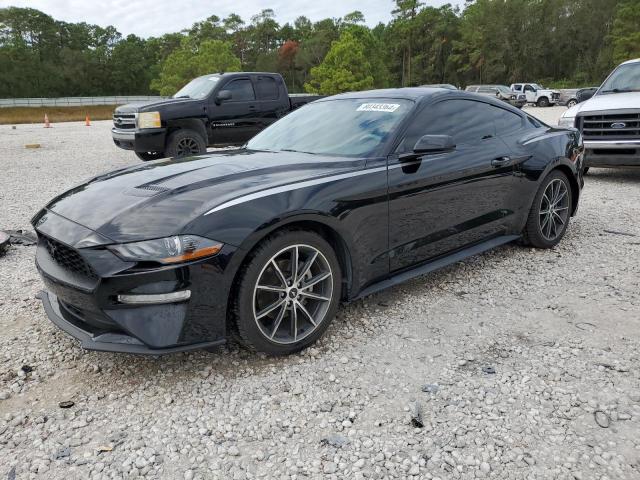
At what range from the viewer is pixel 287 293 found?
9.93ft

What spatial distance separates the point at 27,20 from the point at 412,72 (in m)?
62.9

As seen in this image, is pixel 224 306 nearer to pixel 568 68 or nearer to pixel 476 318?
pixel 476 318

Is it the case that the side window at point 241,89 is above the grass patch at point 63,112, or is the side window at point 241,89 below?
above

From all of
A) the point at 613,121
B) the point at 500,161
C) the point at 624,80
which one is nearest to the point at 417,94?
the point at 500,161

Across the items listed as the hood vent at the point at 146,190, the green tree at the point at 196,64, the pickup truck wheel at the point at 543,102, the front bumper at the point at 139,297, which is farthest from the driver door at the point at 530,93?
the front bumper at the point at 139,297

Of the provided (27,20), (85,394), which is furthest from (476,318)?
(27,20)

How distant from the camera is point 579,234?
5539 millimetres

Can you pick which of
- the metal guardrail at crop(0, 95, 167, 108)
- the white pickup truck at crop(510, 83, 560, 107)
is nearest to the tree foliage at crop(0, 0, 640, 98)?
the metal guardrail at crop(0, 95, 167, 108)

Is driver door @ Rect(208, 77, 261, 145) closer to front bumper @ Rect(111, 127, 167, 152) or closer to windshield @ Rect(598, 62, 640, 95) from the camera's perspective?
front bumper @ Rect(111, 127, 167, 152)

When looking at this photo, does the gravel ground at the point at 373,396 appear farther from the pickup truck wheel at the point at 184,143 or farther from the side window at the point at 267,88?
the side window at the point at 267,88

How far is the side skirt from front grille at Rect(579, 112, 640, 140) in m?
4.32

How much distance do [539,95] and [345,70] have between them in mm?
17417

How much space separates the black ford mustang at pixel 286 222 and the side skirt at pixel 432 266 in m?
0.02

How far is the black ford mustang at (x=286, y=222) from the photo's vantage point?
263 cm
